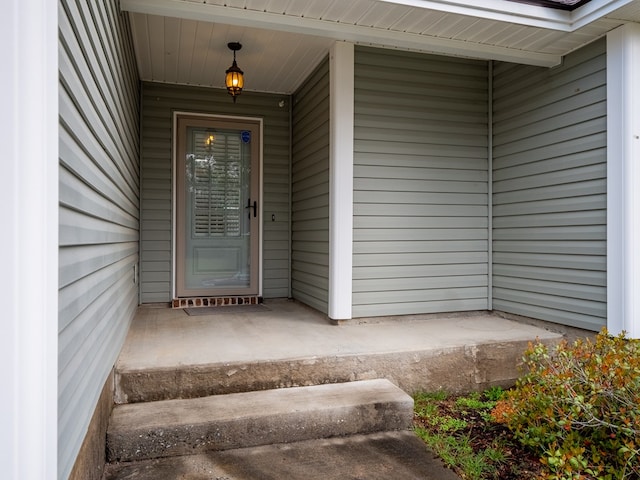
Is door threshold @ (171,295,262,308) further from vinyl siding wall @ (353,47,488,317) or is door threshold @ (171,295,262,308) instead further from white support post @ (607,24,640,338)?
white support post @ (607,24,640,338)

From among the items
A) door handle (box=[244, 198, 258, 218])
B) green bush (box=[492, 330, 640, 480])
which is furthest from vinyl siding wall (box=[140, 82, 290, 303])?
green bush (box=[492, 330, 640, 480])

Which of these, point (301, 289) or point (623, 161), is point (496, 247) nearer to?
point (623, 161)

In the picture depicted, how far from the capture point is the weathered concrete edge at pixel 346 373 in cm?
261

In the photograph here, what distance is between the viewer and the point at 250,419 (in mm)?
2373

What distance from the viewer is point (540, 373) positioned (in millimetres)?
2574

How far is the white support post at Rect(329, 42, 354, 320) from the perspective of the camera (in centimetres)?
392

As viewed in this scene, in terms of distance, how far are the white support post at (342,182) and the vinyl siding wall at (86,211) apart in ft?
5.89

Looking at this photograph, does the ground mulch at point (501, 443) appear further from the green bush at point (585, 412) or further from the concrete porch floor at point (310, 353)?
the concrete porch floor at point (310, 353)

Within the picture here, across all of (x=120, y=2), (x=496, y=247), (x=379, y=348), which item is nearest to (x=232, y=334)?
(x=379, y=348)

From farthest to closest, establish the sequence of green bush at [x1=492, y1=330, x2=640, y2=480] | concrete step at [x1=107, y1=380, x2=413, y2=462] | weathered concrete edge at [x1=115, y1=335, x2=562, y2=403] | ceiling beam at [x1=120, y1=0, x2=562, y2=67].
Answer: ceiling beam at [x1=120, y1=0, x2=562, y2=67] → weathered concrete edge at [x1=115, y1=335, x2=562, y2=403] → concrete step at [x1=107, y1=380, x2=413, y2=462] → green bush at [x1=492, y1=330, x2=640, y2=480]

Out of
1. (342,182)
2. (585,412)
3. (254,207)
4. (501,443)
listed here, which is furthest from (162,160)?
(585,412)

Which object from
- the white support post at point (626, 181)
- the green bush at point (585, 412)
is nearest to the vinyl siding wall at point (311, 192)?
the green bush at point (585, 412)

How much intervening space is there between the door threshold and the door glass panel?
0.47 ft

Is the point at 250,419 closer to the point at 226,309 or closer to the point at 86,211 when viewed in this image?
the point at 86,211
